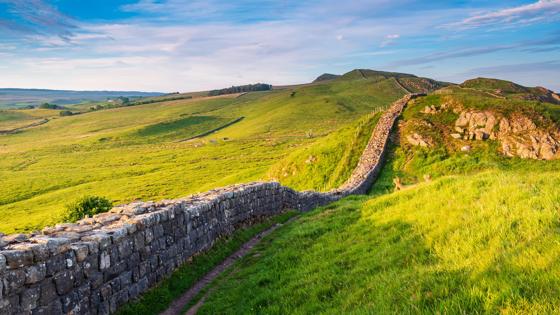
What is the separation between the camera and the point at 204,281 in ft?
48.7

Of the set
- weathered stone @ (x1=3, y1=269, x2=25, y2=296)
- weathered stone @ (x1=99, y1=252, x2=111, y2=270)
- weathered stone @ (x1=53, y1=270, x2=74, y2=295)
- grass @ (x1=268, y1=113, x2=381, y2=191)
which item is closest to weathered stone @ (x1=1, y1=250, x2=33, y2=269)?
weathered stone @ (x1=3, y1=269, x2=25, y2=296)

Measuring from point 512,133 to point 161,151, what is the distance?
304 ft

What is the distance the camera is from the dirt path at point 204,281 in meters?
12.4

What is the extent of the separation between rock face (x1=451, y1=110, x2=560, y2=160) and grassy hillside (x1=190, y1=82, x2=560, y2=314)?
24990 millimetres

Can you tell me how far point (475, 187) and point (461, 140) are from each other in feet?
97.5

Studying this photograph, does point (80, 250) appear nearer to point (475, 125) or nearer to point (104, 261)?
point (104, 261)

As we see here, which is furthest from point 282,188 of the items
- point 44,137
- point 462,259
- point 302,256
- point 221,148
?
point 44,137

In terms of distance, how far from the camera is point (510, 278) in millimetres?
6844

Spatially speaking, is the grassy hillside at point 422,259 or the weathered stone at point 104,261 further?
the weathered stone at point 104,261

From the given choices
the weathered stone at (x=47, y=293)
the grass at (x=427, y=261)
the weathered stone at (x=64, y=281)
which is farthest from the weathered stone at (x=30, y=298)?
the grass at (x=427, y=261)

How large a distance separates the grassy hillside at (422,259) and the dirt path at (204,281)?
496 mm

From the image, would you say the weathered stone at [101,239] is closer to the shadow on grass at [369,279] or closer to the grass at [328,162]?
the shadow on grass at [369,279]

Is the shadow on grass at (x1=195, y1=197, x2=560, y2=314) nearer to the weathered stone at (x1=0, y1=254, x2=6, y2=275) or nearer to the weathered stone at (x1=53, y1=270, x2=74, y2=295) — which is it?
the weathered stone at (x1=53, y1=270, x2=74, y2=295)

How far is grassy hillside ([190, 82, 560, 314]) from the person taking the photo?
6820mm
